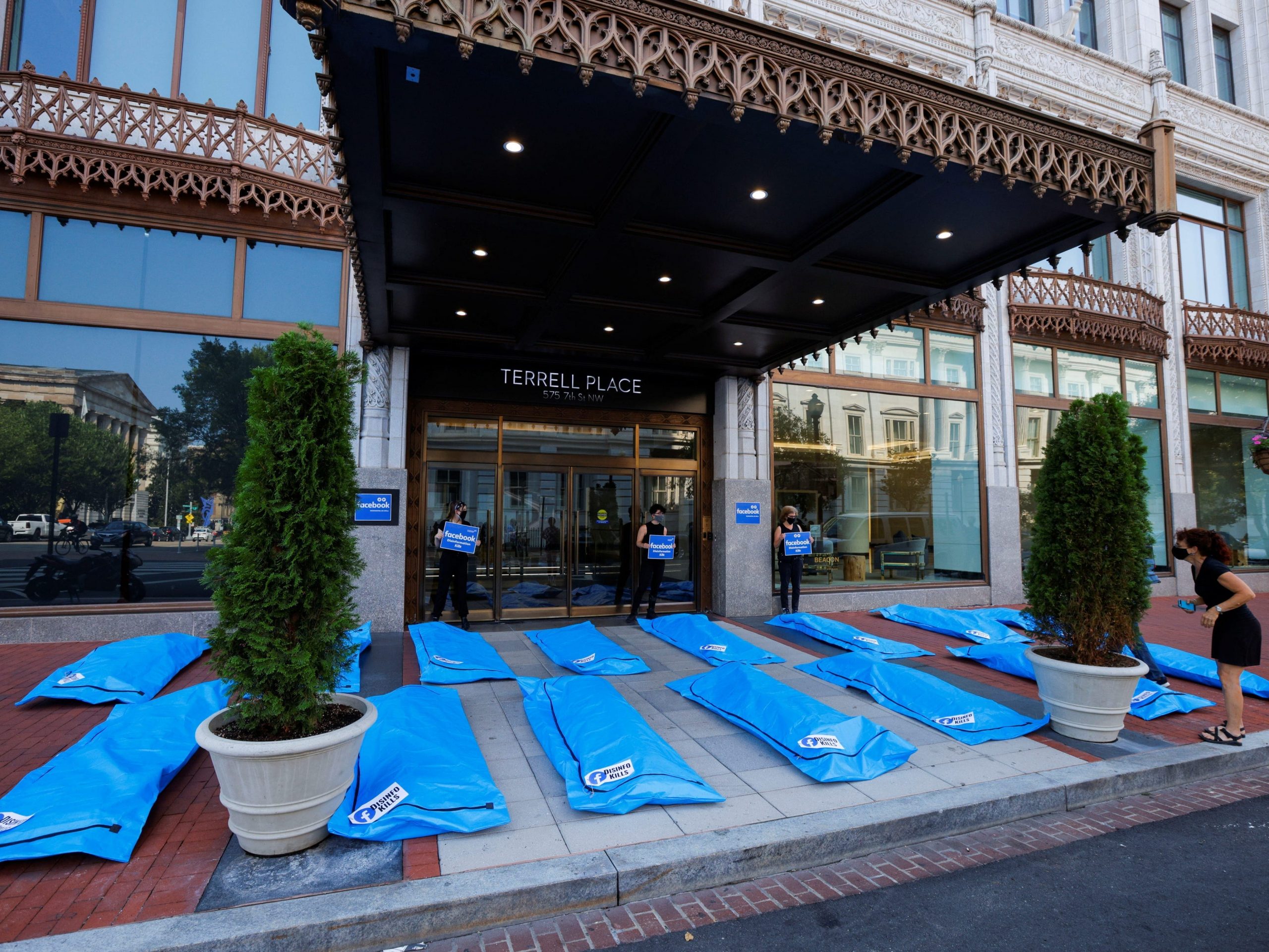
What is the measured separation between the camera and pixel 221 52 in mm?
9273

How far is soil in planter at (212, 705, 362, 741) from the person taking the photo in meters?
3.59

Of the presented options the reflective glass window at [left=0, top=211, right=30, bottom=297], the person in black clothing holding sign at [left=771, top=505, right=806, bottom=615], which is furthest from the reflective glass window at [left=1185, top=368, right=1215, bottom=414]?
the reflective glass window at [left=0, top=211, right=30, bottom=297]

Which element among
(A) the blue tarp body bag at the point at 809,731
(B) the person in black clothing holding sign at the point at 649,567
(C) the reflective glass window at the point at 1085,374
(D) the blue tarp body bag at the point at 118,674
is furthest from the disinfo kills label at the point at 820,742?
(C) the reflective glass window at the point at 1085,374

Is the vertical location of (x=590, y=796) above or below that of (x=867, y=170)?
below

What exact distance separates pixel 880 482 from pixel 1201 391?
33.5ft

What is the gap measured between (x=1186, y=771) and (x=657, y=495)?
788 cm

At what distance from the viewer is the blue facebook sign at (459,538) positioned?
9711 mm

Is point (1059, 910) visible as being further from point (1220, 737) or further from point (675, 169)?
point (675, 169)

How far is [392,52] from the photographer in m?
4.01

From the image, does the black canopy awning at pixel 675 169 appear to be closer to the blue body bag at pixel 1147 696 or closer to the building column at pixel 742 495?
the building column at pixel 742 495

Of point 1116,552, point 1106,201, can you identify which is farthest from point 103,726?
point 1106,201

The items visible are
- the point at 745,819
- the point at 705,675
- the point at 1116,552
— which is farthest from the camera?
the point at 705,675

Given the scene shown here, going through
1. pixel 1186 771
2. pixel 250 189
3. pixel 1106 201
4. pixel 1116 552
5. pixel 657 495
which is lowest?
pixel 1186 771

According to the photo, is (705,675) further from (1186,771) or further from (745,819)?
(1186,771)
